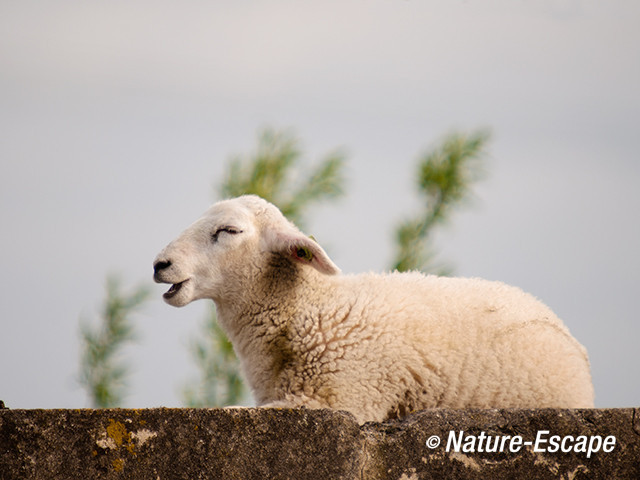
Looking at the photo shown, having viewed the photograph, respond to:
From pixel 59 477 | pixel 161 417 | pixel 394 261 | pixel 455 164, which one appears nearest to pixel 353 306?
pixel 161 417

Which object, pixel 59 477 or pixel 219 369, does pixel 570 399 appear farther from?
pixel 219 369

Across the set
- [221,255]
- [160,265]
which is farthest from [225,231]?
[160,265]

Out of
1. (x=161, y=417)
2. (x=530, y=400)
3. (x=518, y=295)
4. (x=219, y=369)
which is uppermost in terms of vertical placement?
(x=219, y=369)

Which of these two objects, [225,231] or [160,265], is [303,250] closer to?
[225,231]

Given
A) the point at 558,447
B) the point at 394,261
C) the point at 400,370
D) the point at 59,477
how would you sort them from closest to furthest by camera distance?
1. the point at 59,477
2. the point at 558,447
3. the point at 400,370
4. the point at 394,261

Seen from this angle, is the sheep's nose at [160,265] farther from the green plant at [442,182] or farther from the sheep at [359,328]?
the green plant at [442,182]

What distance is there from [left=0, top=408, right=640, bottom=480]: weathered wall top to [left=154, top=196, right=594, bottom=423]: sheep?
3.48ft

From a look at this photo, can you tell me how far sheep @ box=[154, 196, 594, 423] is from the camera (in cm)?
482

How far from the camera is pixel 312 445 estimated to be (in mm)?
3434

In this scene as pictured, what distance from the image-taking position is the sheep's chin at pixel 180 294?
5266mm

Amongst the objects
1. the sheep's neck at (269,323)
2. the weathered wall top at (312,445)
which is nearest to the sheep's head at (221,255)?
the sheep's neck at (269,323)

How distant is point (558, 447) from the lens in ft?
12.1

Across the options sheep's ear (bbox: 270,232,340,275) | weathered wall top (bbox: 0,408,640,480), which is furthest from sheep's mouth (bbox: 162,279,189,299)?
weathered wall top (bbox: 0,408,640,480)

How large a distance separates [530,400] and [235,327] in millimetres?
1983
